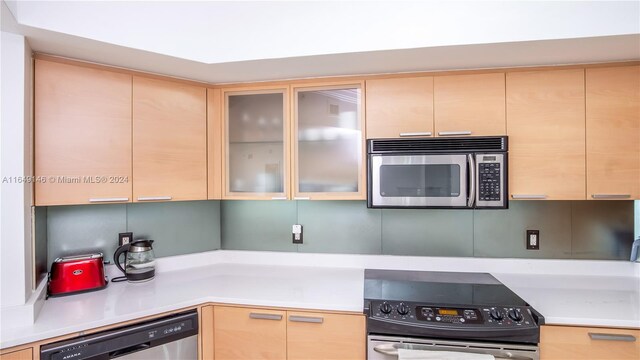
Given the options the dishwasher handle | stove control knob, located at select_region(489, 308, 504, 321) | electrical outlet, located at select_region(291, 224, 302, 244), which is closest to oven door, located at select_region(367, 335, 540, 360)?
stove control knob, located at select_region(489, 308, 504, 321)

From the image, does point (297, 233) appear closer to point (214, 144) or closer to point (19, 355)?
point (214, 144)

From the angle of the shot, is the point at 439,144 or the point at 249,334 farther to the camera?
the point at 439,144

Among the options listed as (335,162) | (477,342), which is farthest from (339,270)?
(477,342)

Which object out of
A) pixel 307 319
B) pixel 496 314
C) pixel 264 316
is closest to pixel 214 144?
pixel 264 316

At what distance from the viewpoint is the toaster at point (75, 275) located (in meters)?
1.58

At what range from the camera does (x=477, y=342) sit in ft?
4.48

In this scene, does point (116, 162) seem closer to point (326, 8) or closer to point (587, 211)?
point (326, 8)

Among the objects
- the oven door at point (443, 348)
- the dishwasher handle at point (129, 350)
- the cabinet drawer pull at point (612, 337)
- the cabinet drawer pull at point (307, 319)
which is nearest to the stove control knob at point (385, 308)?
the oven door at point (443, 348)

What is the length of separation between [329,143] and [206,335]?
1208 mm

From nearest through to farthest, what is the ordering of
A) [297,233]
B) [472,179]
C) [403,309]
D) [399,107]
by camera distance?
[403,309] → [472,179] → [399,107] → [297,233]

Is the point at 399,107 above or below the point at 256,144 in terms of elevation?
above

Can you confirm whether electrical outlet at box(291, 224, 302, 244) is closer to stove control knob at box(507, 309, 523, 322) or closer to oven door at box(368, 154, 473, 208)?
oven door at box(368, 154, 473, 208)

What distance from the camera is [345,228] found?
2.13 metres

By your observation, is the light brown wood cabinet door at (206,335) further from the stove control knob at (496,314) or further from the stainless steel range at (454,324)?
the stove control knob at (496,314)
